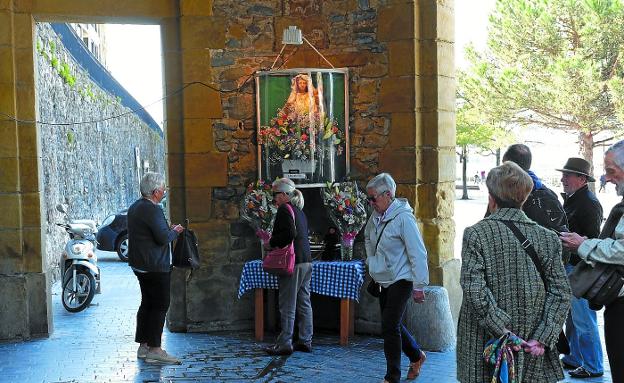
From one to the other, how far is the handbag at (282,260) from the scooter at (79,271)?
11.9 feet

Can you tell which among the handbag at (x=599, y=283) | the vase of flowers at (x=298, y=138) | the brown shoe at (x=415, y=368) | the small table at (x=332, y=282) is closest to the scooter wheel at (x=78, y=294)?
the small table at (x=332, y=282)

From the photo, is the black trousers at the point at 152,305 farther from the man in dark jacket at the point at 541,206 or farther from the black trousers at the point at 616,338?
the black trousers at the point at 616,338

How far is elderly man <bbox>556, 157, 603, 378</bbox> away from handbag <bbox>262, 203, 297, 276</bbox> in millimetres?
2260

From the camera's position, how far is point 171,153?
333 inches

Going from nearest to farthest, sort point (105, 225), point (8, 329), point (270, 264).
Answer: point (270, 264), point (8, 329), point (105, 225)

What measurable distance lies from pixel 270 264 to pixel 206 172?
5.17ft

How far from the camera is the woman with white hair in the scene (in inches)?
284

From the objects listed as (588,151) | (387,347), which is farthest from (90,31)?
(387,347)

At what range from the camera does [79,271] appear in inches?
408

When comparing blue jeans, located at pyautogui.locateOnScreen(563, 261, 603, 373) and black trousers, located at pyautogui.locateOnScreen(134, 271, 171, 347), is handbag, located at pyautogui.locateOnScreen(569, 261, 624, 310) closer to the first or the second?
blue jeans, located at pyautogui.locateOnScreen(563, 261, 603, 373)

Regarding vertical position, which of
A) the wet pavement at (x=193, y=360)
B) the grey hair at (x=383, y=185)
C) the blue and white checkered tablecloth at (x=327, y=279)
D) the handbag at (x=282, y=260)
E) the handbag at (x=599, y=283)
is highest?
the grey hair at (x=383, y=185)

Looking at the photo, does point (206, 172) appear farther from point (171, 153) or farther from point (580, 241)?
point (580, 241)

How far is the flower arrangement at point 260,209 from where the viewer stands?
8102mm

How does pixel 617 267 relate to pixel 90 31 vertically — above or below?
below
